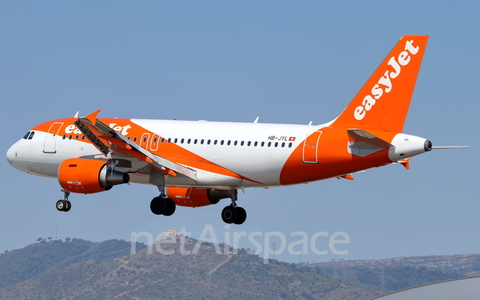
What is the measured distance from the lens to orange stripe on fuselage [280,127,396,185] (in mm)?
43906

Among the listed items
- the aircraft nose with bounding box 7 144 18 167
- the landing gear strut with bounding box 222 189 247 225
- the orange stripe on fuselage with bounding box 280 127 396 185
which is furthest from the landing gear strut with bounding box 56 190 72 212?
the orange stripe on fuselage with bounding box 280 127 396 185

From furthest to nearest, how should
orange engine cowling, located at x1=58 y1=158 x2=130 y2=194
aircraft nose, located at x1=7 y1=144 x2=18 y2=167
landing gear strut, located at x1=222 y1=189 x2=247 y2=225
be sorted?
aircraft nose, located at x1=7 y1=144 x2=18 y2=167
landing gear strut, located at x1=222 y1=189 x2=247 y2=225
orange engine cowling, located at x1=58 y1=158 x2=130 y2=194

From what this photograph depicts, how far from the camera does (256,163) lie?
155 feet

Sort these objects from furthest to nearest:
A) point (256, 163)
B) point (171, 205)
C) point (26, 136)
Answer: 1. point (26, 136)
2. point (171, 205)
3. point (256, 163)

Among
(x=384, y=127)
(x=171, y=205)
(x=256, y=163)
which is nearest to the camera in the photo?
(x=384, y=127)

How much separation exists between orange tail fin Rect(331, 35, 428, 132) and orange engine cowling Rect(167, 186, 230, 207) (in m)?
10.9

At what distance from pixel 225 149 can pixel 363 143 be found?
849cm

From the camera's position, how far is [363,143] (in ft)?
144

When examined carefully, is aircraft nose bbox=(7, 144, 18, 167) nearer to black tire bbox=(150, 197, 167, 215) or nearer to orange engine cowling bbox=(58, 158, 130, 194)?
orange engine cowling bbox=(58, 158, 130, 194)

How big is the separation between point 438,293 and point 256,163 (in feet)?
52.9

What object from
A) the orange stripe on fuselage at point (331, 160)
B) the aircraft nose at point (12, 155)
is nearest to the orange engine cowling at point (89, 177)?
the aircraft nose at point (12, 155)

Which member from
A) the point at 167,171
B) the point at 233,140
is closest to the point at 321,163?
the point at 233,140

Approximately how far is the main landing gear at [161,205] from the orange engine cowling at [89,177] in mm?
2738

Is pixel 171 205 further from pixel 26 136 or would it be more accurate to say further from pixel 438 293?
pixel 438 293
